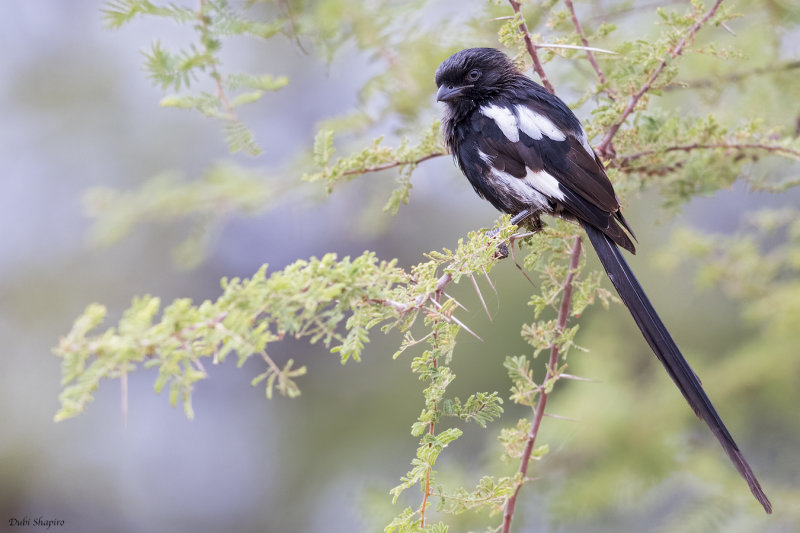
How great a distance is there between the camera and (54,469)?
193 inches

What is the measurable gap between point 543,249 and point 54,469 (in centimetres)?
447

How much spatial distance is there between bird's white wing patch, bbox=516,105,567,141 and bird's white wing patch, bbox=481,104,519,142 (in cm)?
2

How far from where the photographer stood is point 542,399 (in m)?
1.49

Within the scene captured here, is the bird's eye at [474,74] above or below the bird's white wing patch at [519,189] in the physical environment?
above

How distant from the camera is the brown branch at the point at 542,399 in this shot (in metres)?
1.39

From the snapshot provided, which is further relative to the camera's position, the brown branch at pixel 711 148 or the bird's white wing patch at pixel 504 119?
the bird's white wing patch at pixel 504 119

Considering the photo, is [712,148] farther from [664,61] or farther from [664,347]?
[664,347]

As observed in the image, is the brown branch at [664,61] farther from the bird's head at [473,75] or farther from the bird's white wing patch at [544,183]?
the bird's head at [473,75]

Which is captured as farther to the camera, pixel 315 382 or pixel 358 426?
pixel 315 382

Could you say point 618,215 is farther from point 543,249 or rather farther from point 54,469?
point 54,469

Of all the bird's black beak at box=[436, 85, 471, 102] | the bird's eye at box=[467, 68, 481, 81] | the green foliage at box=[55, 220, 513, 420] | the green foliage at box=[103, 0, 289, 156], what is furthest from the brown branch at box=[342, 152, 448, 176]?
the green foliage at box=[55, 220, 513, 420]

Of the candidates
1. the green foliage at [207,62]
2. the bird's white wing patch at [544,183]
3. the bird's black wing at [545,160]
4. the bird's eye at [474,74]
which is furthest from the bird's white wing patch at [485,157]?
the green foliage at [207,62]

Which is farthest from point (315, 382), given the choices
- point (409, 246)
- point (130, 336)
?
point (130, 336)

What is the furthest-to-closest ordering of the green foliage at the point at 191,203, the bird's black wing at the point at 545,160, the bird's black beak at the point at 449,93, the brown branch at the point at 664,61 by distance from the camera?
the green foliage at the point at 191,203, the bird's black beak at the point at 449,93, the bird's black wing at the point at 545,160, the brown branch at the point at 664,61
